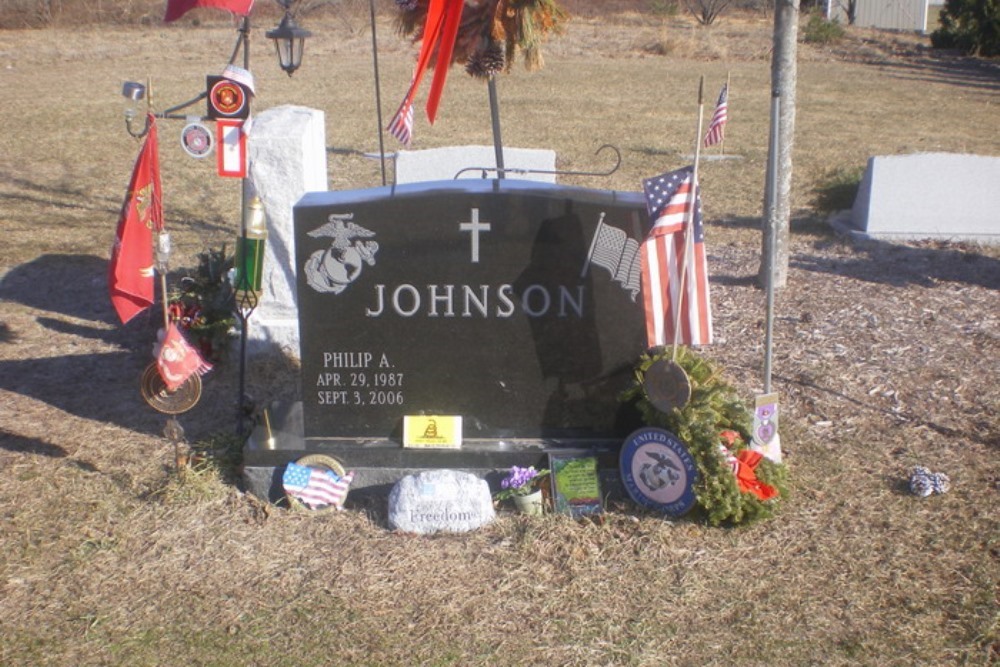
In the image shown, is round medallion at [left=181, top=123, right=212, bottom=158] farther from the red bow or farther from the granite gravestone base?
the red bow

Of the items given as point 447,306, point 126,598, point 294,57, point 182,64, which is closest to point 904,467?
point 447,306

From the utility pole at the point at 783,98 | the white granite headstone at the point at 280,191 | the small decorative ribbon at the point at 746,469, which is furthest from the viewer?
the utility pole at the point at 783,98

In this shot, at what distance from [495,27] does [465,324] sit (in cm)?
265

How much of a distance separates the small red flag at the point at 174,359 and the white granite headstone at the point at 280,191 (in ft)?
6.39

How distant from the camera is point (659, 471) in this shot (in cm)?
480

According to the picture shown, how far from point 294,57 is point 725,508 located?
373 cm

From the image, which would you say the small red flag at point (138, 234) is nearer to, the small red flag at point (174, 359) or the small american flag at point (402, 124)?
the small red flag at point (174, 359)

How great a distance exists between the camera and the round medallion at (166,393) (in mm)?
5074

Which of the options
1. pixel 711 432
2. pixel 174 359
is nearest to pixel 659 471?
pixel 711 432

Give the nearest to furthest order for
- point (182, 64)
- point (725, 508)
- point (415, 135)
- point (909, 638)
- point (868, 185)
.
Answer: point (909, 638), point (725, 508), point (868, 185), point (415, 135), point (182, 64)

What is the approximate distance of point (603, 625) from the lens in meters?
4.12

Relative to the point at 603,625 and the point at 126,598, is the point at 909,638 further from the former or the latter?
the point at 126,598

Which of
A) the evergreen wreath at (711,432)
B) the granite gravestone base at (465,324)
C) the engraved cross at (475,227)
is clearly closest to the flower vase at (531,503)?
the granite gravestone base at (465,324)

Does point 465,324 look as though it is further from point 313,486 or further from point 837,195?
point 837,195
